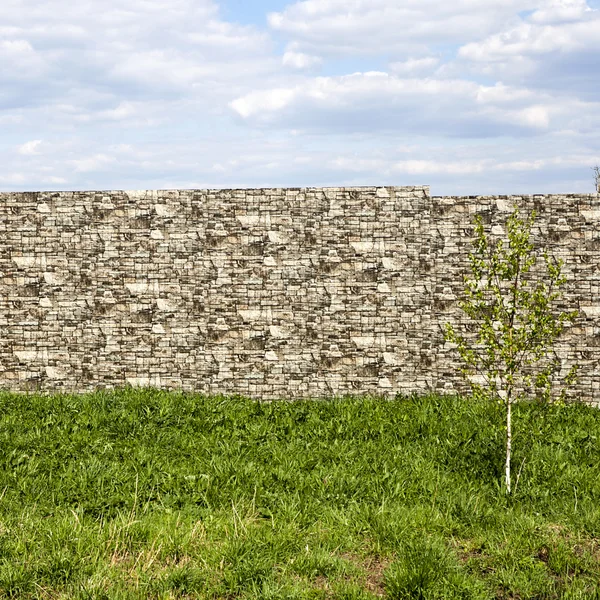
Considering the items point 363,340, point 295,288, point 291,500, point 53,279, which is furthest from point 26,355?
point 291,500

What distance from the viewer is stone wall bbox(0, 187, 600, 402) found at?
1116 centimetres

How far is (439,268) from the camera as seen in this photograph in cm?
1117

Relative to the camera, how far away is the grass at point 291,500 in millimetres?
5199

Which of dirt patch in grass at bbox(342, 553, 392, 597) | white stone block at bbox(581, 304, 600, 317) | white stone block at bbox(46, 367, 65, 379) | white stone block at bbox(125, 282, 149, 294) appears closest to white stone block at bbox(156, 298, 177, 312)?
white stone block at bbox(125, 282, 149, 294)

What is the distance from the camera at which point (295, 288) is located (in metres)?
11.2

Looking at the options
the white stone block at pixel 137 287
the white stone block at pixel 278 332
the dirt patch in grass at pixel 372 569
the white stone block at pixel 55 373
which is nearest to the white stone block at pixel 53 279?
the white stone block at pixel 137 287

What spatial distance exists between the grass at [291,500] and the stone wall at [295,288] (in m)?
0.76

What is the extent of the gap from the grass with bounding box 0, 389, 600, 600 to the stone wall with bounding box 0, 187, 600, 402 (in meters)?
0.76

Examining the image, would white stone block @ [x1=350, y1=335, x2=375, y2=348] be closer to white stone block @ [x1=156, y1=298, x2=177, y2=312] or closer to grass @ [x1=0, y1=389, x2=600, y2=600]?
grass @ [x1=0, y1=389, x2=600, y2=600]

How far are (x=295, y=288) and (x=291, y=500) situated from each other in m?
5.04

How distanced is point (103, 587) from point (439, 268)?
7.65 m

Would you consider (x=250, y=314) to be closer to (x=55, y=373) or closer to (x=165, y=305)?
(x=165, y=305)

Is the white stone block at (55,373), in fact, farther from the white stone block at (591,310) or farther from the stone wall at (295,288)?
the white stone block at (591,310)

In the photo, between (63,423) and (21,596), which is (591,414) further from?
(21,596)
